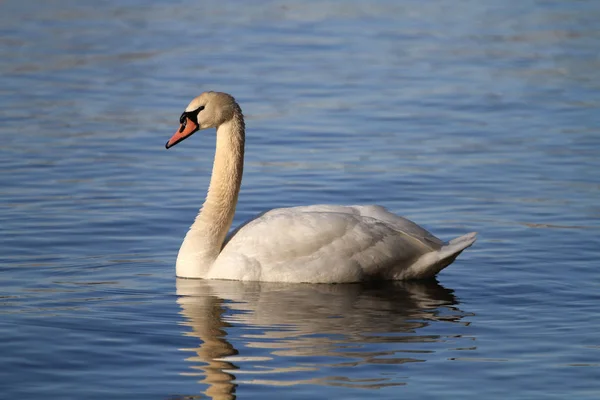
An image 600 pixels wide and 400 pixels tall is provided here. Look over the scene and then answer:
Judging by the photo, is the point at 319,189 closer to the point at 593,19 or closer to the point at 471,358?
the point at 471,358

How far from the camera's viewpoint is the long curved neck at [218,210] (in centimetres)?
1125

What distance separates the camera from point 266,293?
10.7m

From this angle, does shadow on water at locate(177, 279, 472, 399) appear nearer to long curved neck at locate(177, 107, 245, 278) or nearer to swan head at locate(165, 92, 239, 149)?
long curved neck at locate(177, 107, 245, 278)

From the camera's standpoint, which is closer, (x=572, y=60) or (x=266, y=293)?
(x=266, y=293)

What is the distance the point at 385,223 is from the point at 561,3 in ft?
Result: 58.4

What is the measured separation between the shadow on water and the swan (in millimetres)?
110

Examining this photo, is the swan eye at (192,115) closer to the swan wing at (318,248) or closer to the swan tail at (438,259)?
the swan wing at (318,248)

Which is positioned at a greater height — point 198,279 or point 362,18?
point 362,18

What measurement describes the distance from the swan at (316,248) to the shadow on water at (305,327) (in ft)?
0.36

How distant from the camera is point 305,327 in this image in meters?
9.65

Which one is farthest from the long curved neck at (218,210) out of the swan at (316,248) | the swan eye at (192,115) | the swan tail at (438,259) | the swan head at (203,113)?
the swan tail at (438,259)

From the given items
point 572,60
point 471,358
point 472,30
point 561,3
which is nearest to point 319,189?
point 471,358

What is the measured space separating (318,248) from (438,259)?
1.01 meters

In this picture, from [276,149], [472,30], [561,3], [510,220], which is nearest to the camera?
[510,220]
